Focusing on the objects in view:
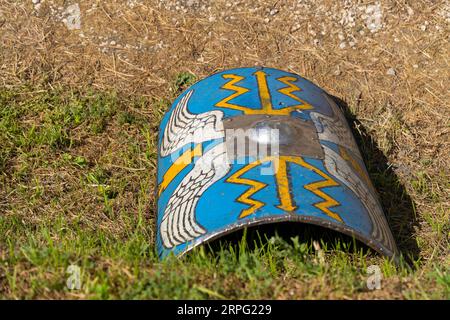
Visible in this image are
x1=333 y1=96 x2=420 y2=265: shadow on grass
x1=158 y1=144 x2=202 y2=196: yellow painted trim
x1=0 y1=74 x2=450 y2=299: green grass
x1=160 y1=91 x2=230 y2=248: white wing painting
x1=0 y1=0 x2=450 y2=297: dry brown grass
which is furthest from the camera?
x1=0 y1=0 x2=450 y2=297: dry brown grass

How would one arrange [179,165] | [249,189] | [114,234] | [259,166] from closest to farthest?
[249,189]
[259,166]
[179,165]
[114,234]

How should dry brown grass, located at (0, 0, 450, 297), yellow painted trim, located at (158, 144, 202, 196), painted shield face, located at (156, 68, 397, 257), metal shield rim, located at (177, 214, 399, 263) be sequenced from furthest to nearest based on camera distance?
dry brown grass, located at (0, 0, 450, 297) → yellow painted trim, located at (158, 144, 202, 196) → painted shield face, located at (156, 68, 397, 257) → metal shield rim, located at (177, 214, 399, 263)

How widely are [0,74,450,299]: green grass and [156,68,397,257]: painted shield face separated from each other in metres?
0.13

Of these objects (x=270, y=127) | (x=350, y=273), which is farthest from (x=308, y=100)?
(x=350, y=273)

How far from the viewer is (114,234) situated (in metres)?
4.26

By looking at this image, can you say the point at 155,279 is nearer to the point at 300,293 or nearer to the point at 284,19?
the point at 300,293

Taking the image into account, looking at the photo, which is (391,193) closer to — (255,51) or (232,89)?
(232,89)

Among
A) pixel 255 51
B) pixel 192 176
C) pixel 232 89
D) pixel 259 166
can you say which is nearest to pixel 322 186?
pixel 259 166

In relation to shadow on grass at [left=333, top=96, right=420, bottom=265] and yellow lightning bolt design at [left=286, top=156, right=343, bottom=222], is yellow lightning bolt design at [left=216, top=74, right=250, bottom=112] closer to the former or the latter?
yellow lightning bolt design at [left=286, top=156, right=343, bottom=222]

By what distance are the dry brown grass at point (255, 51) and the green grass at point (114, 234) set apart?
6.0 inches

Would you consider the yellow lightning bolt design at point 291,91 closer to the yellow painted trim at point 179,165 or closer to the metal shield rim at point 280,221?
the yellow painted trim at point 179,165

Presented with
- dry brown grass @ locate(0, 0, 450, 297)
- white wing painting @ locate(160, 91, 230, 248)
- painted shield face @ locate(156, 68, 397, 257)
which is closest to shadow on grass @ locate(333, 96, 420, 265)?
dry brown grass @ locate(0, 0, 450, 297)

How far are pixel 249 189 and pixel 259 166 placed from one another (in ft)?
0.49

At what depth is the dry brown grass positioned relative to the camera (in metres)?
5.14
